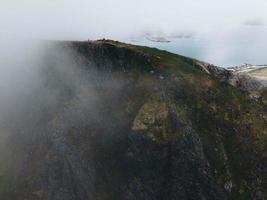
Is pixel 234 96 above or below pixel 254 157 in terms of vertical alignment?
above

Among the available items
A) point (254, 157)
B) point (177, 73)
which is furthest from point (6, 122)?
point (254, 157)

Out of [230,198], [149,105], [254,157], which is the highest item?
[149,105]

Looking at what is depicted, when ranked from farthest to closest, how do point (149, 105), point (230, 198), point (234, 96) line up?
point (234, 96)
point (149, 105)
point (230, 198)

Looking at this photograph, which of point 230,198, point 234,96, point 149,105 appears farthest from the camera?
point 234,96

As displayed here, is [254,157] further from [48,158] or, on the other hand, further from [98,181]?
[48,158]

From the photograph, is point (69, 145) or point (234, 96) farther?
point (234, 96)

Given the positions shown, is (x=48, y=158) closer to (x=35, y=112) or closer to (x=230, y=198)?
(x=35, y=112)

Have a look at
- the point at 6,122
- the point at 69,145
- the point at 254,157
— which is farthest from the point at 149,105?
the point at 6,122
